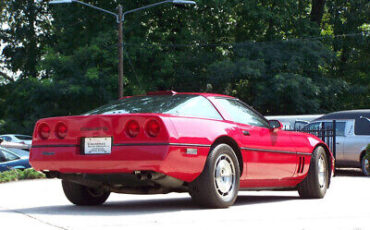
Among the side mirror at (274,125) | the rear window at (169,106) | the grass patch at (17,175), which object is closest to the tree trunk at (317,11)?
the grass patch at (17,175)

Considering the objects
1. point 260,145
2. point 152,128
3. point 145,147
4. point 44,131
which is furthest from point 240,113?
point 44,131

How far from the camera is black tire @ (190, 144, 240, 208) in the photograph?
25.9ft

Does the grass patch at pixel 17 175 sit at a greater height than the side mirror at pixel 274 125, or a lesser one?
lesser

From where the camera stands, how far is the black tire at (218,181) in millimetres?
7902

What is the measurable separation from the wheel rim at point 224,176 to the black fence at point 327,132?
10.1 m

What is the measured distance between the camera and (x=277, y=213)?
787 centimetres

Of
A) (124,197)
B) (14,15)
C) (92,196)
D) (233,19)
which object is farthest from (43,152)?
(14,15)

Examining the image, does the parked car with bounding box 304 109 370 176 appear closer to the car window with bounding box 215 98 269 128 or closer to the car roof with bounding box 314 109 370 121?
the car roof with bounding box 314 109 370 121

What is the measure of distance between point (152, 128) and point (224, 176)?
3.78 ft

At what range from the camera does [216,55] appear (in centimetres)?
4003

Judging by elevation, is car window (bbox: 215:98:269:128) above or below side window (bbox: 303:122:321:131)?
above

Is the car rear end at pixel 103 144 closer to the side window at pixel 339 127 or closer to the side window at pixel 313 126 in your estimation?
the side window at pixel 313 126

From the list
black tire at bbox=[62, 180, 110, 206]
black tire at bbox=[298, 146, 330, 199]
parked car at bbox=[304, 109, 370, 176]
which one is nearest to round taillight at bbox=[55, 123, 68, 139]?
black tire at bbox=[62, 180, 110, 206]

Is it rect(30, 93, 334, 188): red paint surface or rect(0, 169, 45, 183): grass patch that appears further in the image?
rect(0, 169, 45, 183): grass patch
